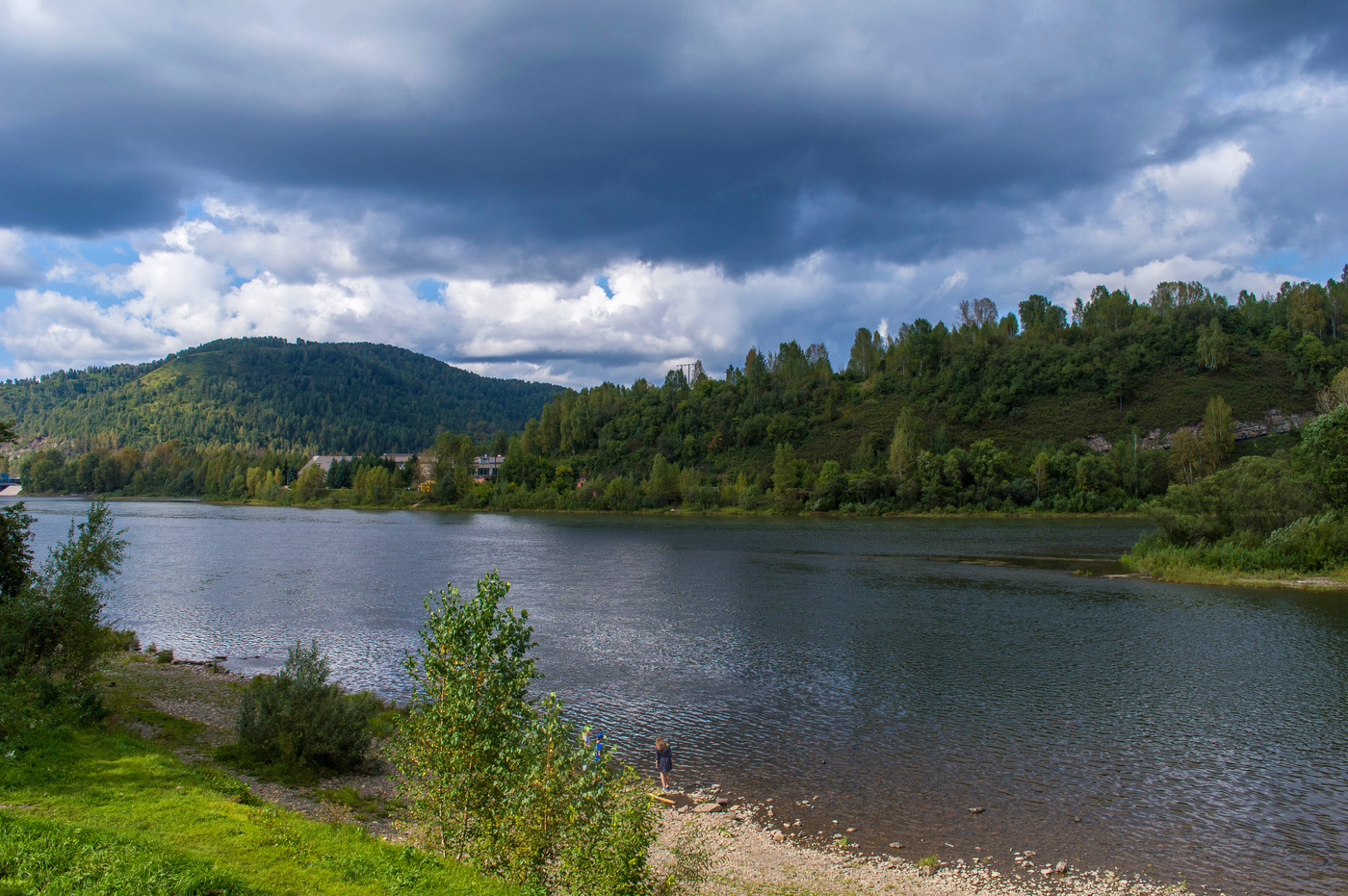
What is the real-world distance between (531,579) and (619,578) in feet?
21.7

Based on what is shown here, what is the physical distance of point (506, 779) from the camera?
10.6 m

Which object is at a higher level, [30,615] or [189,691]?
[30,615]

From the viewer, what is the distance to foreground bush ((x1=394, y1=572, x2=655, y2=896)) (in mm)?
9102

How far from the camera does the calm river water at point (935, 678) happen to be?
51.7 ft

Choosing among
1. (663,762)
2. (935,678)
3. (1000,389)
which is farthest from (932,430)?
(663,762)

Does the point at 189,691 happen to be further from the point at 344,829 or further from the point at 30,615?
the point at 344,829

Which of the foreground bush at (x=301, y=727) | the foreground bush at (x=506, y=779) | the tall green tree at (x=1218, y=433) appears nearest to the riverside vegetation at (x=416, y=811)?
the foreground bush at (x=506, y=779)

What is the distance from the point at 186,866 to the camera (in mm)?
8883

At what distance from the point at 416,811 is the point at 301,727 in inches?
318

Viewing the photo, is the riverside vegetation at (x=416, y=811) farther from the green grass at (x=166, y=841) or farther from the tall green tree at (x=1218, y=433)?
the tall green tree at (x=1218, y=433)

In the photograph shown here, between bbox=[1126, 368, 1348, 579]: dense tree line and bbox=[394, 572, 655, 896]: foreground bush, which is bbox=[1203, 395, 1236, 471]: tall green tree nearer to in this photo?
bbox=[1126, 368, 1348, 579]: dense tree line

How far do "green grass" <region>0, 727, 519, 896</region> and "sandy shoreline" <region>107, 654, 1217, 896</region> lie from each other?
216cm

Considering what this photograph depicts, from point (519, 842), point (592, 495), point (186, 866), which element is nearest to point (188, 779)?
point (186, 866)

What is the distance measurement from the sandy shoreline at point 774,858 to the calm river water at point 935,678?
577mm
